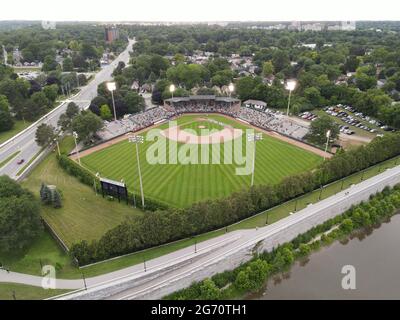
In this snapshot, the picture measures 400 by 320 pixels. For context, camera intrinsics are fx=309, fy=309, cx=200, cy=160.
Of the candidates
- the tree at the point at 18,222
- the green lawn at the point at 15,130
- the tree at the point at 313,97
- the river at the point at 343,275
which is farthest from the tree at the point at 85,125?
the tree at the point at 313,97

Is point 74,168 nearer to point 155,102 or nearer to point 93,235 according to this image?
point 93,235

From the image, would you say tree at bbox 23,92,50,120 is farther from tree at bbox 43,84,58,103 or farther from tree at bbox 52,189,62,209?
tree at bbox 52,189,62,209

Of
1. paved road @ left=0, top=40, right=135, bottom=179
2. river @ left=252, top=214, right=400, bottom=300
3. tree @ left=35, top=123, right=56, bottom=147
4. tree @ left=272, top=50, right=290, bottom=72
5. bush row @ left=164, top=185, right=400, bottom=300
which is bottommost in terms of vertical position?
river @ left=252, top=214, right=400, bottom=300

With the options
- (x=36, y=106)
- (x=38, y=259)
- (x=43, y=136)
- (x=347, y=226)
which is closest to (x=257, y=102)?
(x=347, y=226)

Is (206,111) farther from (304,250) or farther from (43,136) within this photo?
(304,250)

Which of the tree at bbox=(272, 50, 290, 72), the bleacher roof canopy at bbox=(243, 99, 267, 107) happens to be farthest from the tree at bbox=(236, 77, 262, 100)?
the tree at bbox=(272, 50, 290, 72)
